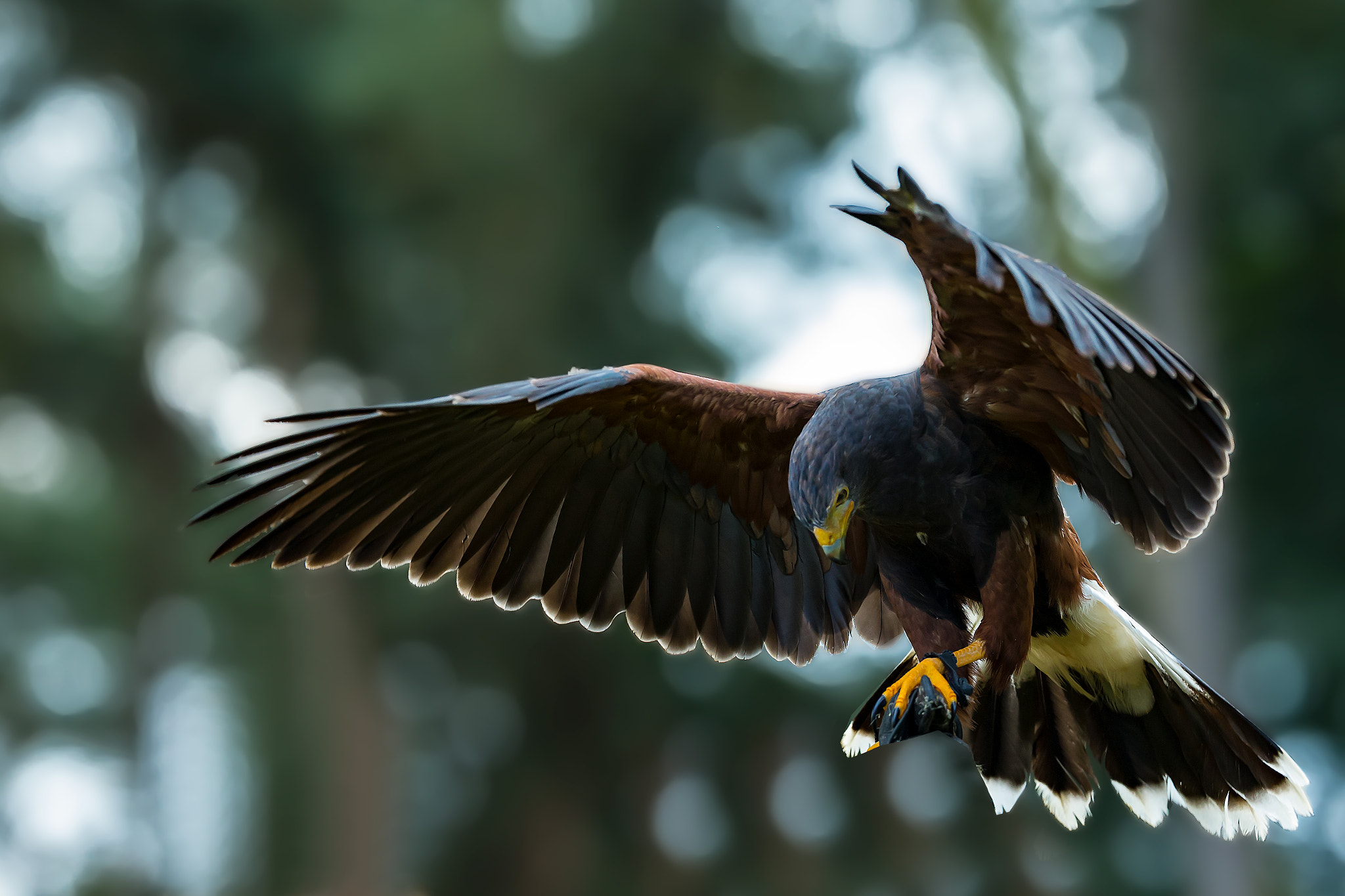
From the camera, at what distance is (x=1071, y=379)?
2.40m

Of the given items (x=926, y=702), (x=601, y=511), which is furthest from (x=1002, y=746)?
(x=601, y=511)

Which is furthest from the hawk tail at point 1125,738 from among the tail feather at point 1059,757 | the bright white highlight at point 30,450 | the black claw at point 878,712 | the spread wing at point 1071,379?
the bright white highlight at point 30,450

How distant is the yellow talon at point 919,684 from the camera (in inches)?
100

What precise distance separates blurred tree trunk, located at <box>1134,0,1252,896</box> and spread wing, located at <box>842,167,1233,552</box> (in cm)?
582

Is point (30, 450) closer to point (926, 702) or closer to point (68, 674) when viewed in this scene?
point (68, 674)

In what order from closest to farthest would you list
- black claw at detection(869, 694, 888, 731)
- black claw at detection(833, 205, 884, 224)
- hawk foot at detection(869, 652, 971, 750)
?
black claw at detection(833, 205, 884, 224) → hawk foot at detection(869, 652, 971, 750) → black claw at detection(869, 694, 888, 731)

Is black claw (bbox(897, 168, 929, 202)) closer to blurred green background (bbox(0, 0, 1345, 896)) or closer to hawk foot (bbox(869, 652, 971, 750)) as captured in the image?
hawk foot (bbox(869, 652, 971, 750))

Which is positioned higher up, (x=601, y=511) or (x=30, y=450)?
(x=30, y=450)

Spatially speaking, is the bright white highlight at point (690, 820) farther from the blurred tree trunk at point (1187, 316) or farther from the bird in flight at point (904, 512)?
the bird in flight at point (904, 512)

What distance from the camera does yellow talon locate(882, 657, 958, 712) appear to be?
2541 millimetres

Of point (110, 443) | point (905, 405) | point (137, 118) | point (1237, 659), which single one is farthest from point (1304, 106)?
point (110, 443)

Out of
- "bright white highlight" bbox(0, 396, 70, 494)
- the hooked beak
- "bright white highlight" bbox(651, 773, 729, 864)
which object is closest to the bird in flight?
the hooked beak

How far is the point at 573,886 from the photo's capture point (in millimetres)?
12180

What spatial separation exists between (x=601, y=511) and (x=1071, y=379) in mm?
1314
